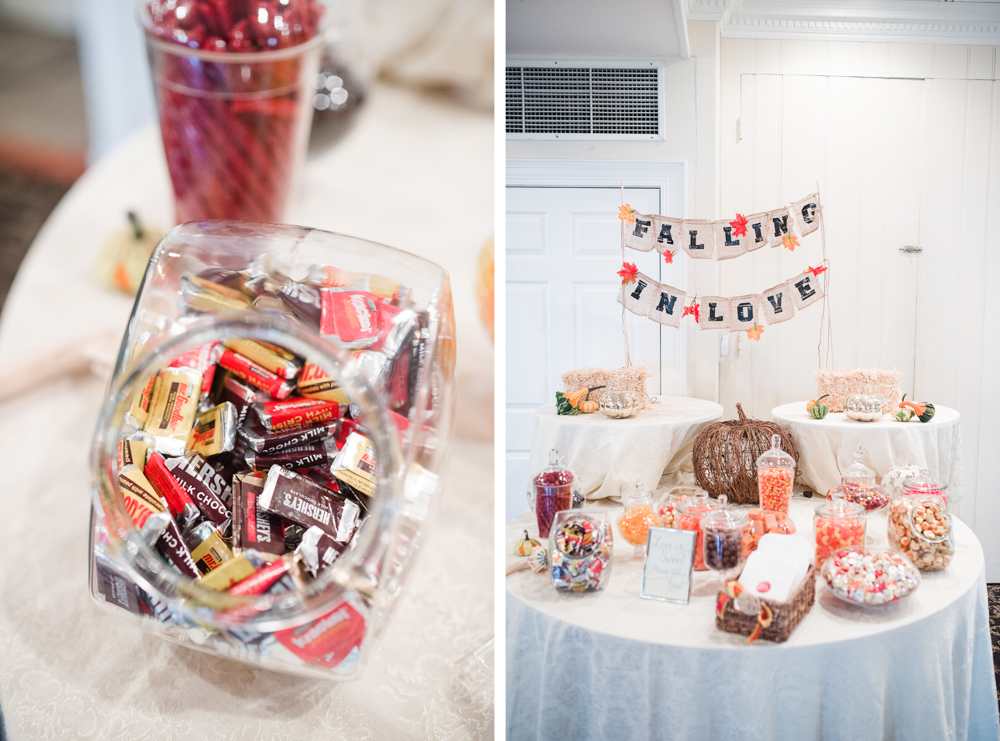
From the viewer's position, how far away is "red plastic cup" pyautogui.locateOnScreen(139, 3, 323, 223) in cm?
79

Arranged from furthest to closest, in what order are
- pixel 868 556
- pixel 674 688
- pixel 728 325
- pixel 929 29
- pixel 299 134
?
pixel 929 29 < pixel 728 325 < pixel 868 556 < pixel 674 688 < pixel 299 134

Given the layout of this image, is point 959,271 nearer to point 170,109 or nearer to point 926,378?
point 926,378

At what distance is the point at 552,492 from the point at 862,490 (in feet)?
2.80

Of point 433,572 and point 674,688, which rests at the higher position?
point 433,572

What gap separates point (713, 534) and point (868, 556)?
317 mm

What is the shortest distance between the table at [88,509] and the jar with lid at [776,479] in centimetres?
93

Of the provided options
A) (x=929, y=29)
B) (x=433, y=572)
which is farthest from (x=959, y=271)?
(x=433, y=572)

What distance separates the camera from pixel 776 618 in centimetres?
98

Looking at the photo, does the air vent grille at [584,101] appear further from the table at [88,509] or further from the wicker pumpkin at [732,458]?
the table at [88,509]

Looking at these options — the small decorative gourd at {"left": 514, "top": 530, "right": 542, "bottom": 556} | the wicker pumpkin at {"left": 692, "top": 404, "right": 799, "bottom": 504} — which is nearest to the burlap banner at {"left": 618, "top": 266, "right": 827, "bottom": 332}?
the wicker pumpkin at {"left": 692, "top": 404, "right": 799, "bottom": 504}

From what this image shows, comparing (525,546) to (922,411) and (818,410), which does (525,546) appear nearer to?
(818,410)

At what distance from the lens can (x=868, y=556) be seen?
113 cm

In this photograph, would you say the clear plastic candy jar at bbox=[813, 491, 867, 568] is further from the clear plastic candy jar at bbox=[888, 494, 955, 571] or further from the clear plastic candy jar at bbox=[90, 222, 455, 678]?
the clear plastic candy jar at bbox=[90, 222, 455, 678]

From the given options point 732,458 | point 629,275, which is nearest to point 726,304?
point 629,275
